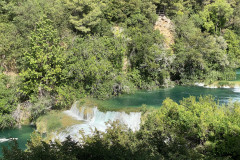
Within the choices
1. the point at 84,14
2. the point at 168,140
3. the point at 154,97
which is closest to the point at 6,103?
the point at 84,14

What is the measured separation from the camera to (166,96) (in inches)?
953

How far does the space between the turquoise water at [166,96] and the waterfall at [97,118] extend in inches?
76.9

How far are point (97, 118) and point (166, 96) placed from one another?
8.64m

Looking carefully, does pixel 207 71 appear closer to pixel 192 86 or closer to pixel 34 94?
pixel 192 86

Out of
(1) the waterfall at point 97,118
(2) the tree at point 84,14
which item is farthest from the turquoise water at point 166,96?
(2) the tree at point 84,14

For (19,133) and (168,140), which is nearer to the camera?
(168,140)

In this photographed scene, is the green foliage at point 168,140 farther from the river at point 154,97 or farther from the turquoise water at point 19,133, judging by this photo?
the river at point 154,97

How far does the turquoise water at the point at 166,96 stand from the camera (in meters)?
21.8

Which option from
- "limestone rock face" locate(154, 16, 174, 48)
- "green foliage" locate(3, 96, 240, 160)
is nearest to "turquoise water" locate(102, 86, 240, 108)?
"green foliage" locate(3, 96, 240, 160)

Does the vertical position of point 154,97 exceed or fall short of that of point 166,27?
it falls short

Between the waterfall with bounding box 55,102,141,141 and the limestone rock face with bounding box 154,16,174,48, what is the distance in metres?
17.9

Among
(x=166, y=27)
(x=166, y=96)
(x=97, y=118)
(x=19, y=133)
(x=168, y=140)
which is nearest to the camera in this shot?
(x=168, y=140)

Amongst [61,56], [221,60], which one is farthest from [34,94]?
[221,60]

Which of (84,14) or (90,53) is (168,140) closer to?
(90,53)
